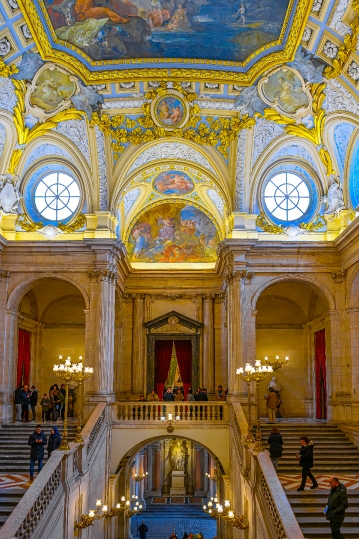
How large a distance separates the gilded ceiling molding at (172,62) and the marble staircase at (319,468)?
37.5 feet

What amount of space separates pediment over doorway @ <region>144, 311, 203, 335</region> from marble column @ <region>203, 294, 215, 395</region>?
16.5 inches

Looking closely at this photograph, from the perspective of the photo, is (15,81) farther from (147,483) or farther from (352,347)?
(147,483)

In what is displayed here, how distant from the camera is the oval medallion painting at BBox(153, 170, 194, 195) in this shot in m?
26.2

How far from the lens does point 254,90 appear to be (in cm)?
1984

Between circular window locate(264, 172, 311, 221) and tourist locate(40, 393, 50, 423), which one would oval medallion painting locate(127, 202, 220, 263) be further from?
tourist locate(40, 393, 50, 423)

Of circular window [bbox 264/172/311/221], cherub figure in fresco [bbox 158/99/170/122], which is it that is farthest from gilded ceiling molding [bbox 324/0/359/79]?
circular window [bbox 264/172/311/221]

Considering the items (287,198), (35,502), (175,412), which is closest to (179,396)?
(175,412)

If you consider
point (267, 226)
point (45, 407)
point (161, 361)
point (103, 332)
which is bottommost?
point (45, 407)

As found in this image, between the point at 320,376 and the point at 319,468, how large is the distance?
802 centimetres

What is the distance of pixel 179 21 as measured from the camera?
1667 centimetres

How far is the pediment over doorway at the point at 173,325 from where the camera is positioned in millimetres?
28469

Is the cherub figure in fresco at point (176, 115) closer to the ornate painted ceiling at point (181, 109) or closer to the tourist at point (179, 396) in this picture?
the ornate painted ceiling at point (181, 109)

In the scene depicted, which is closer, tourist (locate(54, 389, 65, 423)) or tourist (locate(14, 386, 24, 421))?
tourist (locate(14, 386, 24, 421))

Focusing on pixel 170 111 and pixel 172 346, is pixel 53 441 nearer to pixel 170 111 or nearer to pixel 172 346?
pixel 170 111
